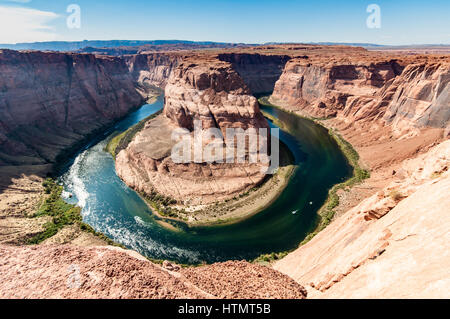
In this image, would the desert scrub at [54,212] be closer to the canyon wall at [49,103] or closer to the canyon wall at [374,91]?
the canyon wall at [49,103]

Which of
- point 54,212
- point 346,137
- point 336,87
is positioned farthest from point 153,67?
point 54,212

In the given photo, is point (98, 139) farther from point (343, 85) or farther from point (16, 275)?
point (343, 85)

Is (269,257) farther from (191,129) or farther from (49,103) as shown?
(49,103)

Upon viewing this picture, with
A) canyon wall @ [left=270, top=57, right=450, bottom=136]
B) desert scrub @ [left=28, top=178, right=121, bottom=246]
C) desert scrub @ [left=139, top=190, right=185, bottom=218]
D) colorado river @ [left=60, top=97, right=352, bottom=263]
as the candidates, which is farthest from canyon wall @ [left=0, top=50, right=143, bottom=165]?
canyon wall @ [left=270, top=57, right=450, bottom=136]

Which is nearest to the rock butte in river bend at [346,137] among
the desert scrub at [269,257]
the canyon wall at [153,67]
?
the desert scrub at [269,257]
